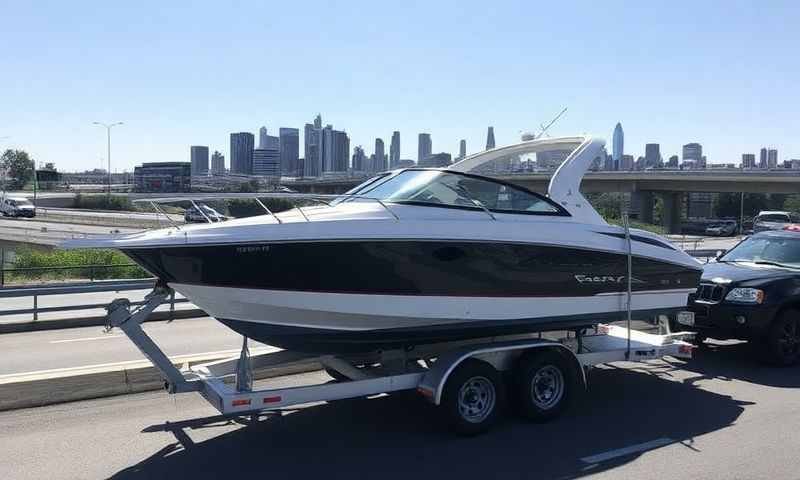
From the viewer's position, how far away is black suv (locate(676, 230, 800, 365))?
9.26m

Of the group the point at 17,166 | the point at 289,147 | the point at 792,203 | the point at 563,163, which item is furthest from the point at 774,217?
the point at 17,166

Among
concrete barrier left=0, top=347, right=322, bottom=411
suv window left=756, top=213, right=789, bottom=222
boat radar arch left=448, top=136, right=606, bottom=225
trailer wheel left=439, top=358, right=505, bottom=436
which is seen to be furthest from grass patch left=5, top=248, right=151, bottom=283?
suv window left=756, top=213, right=789, bottom=222

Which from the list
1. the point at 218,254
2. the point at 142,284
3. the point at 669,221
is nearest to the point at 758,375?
the point at 218,254

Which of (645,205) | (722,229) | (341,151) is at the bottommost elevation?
(722,229)

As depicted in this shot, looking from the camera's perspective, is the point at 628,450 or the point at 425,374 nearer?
the point at 628,450

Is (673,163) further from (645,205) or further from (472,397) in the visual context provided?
(472,397)

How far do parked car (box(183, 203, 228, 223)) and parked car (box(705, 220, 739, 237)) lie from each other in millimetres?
59326

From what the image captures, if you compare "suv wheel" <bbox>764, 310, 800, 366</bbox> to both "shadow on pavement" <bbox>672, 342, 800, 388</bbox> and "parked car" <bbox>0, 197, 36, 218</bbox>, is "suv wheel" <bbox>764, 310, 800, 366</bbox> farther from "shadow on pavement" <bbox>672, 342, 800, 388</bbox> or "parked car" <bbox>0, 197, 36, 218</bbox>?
"parked car" <bbox>0, 197, 36, 218</bbox>

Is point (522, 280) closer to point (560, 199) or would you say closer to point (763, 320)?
point (560, 199)

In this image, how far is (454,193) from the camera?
7.16 m

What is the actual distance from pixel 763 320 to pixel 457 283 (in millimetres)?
4751

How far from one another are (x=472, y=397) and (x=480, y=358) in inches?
14.3

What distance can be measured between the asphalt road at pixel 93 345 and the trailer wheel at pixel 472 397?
5.18m

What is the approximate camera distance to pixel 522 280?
7.14 meters
